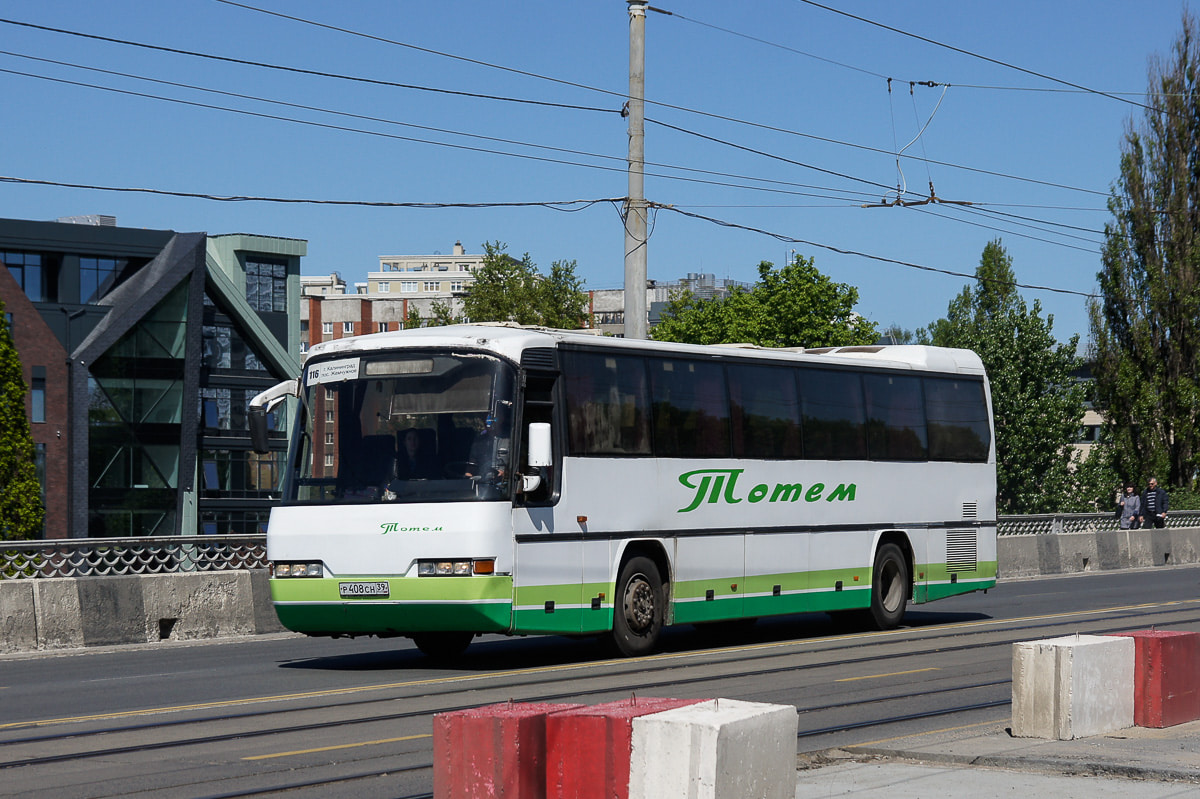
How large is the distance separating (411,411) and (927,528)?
26.9ft

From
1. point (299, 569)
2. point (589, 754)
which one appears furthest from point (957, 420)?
point (589, 754)

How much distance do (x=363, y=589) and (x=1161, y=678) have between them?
273 inches

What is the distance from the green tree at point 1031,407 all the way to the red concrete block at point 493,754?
57.6 metres

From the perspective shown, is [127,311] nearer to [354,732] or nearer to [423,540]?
[423,540]

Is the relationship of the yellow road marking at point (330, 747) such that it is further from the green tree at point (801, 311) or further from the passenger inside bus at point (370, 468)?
the green tree at point (801, 311)

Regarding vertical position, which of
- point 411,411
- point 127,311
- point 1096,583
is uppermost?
point 127,311

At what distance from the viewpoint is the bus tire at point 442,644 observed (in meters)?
16.2

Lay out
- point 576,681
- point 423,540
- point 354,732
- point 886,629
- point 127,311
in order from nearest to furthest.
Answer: point 354,732 → point 576,681 → point 423,540 → point 886,629 → point 127,311

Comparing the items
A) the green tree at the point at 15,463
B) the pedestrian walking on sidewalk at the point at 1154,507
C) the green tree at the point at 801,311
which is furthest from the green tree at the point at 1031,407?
the green tree at the point at 15,463

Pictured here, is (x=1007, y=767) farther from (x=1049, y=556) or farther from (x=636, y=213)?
(x=1049, y=556)

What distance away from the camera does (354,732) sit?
10.4m

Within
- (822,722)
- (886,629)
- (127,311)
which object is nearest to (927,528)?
(886,629)

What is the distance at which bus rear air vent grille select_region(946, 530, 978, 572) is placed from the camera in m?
20.6

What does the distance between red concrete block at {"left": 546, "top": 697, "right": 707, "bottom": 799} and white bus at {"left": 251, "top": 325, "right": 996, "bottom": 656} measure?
761 cm
